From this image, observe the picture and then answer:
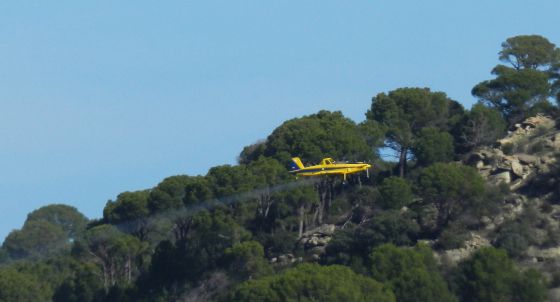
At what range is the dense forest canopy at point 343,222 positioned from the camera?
120 metres

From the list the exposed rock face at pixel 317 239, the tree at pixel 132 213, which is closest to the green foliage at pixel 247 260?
the exposed rock face at pixel 317 239

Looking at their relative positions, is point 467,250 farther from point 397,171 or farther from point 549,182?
point 397,171

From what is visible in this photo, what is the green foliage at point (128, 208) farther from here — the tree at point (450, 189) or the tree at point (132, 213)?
the tree at point (450, 189)

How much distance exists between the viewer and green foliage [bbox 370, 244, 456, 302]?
118938 mm

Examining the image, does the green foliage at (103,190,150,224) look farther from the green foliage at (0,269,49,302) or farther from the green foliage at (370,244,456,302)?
the green foliage at (370,244,456,302)

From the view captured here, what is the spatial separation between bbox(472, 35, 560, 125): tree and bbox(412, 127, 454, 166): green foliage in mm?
7114

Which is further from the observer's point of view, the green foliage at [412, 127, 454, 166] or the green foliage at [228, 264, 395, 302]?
the green foliage at [412, 127, 454, 166]

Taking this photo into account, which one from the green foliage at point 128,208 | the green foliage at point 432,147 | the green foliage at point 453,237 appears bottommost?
the green foliage at point 453,237

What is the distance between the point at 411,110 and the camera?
14825 cm

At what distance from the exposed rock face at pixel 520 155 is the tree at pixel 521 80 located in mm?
2678

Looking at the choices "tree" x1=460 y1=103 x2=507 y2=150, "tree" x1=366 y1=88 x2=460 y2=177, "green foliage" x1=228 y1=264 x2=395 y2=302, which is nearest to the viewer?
"green foliage" x1=228 y1=264 x2=395 y2=302

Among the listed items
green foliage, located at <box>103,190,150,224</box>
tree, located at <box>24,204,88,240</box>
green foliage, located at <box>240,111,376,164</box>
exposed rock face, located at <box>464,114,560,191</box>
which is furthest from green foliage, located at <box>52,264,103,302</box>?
tree, located at <box>24,204,88,240</box>

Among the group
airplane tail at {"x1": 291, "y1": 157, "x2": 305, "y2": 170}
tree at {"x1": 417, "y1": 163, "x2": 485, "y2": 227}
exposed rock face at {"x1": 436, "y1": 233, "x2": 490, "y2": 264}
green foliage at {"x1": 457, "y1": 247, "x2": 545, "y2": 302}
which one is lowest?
green foliage at {"x1": 457, "y1": 247, "x2": 545, "y2": 302}

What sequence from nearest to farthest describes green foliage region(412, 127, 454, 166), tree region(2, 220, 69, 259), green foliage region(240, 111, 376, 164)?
green foliage region(412, 127, 454, 166) → green foliage region(240, 111, 376, 164) → tree region(2, 220, 69, 259)
